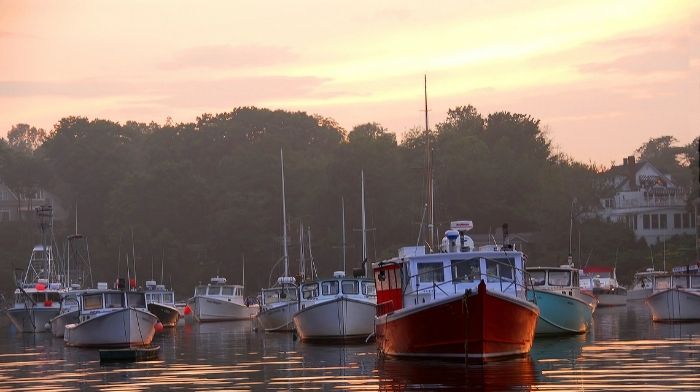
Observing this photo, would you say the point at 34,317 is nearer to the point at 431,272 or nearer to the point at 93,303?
the point at 93,303

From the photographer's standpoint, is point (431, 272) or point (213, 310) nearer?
point (431, 272)

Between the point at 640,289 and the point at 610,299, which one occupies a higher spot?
the point at 640,289

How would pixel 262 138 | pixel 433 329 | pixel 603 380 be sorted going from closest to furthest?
pixel 603 380 < pixel 433 329 < pixel 262 138

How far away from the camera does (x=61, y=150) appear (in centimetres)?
17550

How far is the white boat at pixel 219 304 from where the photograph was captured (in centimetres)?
10181

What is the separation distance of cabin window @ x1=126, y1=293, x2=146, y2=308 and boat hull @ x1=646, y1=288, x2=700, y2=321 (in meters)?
24.5

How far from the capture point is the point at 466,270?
4572 cm

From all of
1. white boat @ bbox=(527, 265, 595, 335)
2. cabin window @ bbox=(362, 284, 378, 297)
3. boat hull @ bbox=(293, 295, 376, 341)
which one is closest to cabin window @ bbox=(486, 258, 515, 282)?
white boat @ bbox=(527, 265, 595, 335)

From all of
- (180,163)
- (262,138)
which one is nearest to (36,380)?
(180,163)

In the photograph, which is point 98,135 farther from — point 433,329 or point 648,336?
point 433,329

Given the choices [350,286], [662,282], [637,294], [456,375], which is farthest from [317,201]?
[456,375]

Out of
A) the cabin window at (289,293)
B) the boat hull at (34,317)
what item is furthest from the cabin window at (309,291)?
the boat hull at (34,317)

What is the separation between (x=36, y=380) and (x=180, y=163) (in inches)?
4520

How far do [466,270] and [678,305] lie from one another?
2877cm
